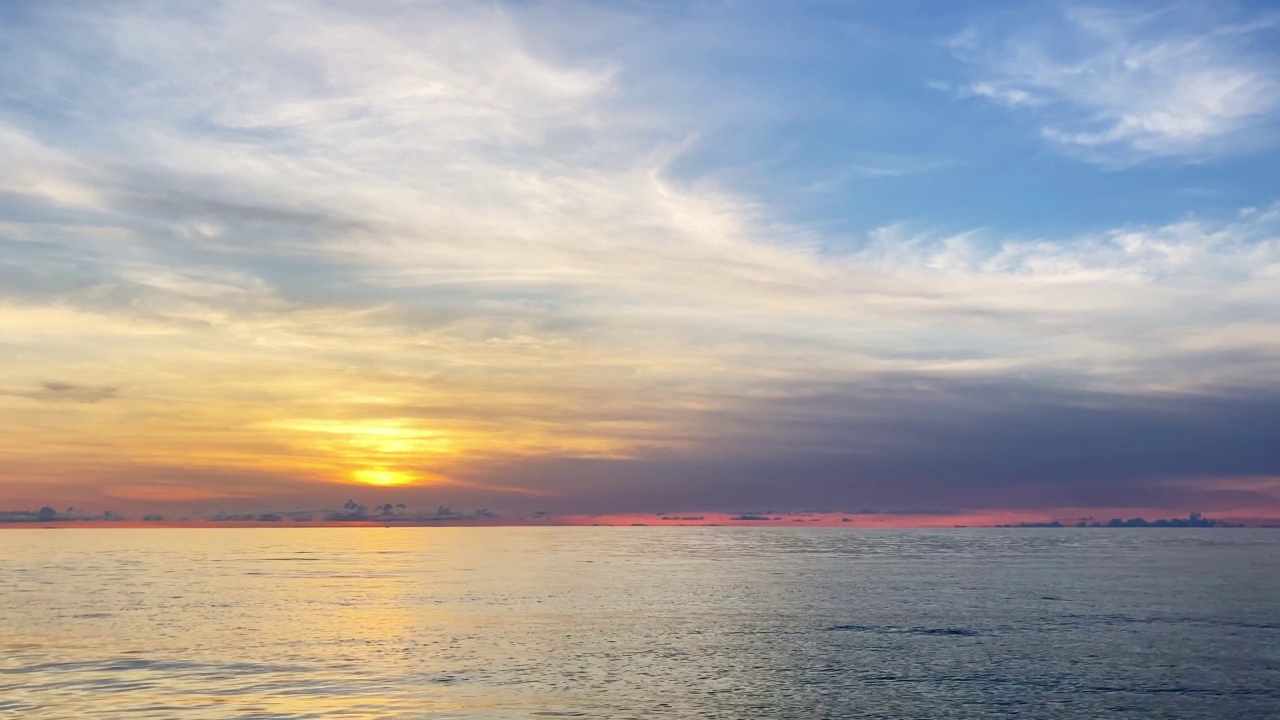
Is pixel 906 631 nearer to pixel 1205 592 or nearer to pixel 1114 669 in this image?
pixel 1114 669

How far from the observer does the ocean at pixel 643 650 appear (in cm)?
4925

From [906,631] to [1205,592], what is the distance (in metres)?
53.3

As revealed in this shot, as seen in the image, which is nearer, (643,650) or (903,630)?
(643,650)

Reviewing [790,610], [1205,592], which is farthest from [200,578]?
[1205,592]

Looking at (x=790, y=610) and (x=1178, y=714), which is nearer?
(x=1178, y=714)

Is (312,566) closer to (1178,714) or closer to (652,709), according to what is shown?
(652,709)

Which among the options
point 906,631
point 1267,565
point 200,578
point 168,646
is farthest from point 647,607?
point 1267,565

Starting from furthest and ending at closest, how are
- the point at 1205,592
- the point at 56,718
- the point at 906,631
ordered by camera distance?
the point at 1205,592
the point at 906,631
the point at 56,718

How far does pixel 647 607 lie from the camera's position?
9756 cm

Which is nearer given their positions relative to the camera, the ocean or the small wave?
the ocean

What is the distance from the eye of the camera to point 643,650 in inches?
2643

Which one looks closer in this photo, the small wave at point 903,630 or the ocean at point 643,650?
the ocean at point 643,650

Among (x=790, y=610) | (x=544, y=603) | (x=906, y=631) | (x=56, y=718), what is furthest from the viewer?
(x=544, y=603)

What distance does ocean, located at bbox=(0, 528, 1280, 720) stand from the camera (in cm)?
4925
